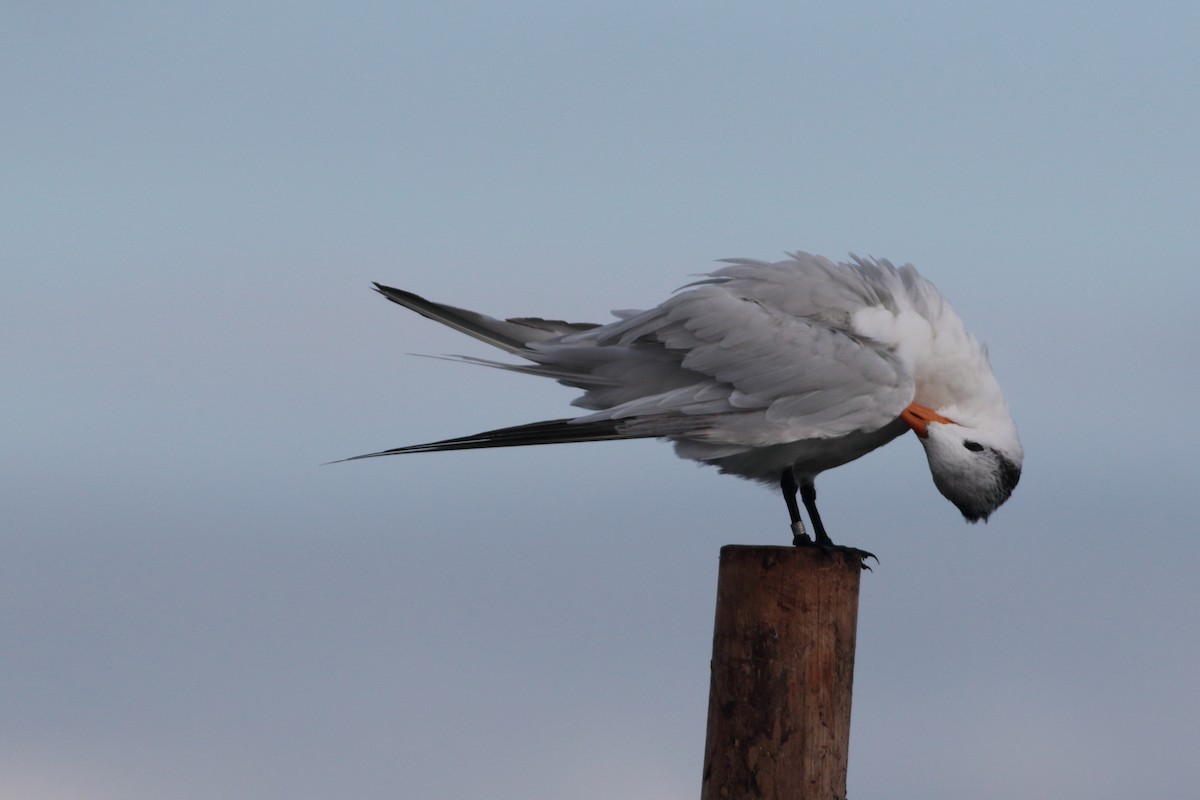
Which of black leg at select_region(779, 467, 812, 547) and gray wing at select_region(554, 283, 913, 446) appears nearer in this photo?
gray wing at select_region(554, 283, 913, 446)

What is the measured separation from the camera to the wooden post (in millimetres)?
4805

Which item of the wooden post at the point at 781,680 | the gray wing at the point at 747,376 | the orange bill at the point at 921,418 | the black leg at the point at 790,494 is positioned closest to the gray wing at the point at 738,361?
the gray wing at the point at 747,376

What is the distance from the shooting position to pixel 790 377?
228 inches

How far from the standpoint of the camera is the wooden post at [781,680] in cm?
480

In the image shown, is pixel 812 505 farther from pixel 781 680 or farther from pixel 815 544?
pixel 781 680

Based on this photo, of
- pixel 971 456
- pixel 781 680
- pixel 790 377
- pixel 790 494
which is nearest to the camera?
pixel 781 680

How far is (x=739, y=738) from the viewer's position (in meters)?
4.85

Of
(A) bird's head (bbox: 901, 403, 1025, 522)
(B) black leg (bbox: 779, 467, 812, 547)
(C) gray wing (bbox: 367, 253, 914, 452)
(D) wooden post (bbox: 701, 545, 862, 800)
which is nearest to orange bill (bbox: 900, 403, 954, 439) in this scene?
(A) bird's head (bbox: 901, 403, 1025, 522)

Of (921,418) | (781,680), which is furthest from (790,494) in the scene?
(781,680)

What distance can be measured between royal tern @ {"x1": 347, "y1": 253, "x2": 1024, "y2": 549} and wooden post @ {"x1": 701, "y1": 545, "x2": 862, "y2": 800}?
3.05ft

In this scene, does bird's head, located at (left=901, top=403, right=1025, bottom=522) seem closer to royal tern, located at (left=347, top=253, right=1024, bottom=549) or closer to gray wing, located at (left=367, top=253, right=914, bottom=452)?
royal tern, located at (left=347, top=253, right=1024, bottom=549)

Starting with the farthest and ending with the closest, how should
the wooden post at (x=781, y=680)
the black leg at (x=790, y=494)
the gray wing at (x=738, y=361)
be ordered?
the black leg at (x=790, y=494) → the gray wing at (x=738, y=361) → the wooden post at (x=781, y=680)

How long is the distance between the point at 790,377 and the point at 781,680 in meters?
1.46

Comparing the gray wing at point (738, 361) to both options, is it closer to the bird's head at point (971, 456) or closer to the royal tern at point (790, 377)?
the royal tern at point (790, 377)
